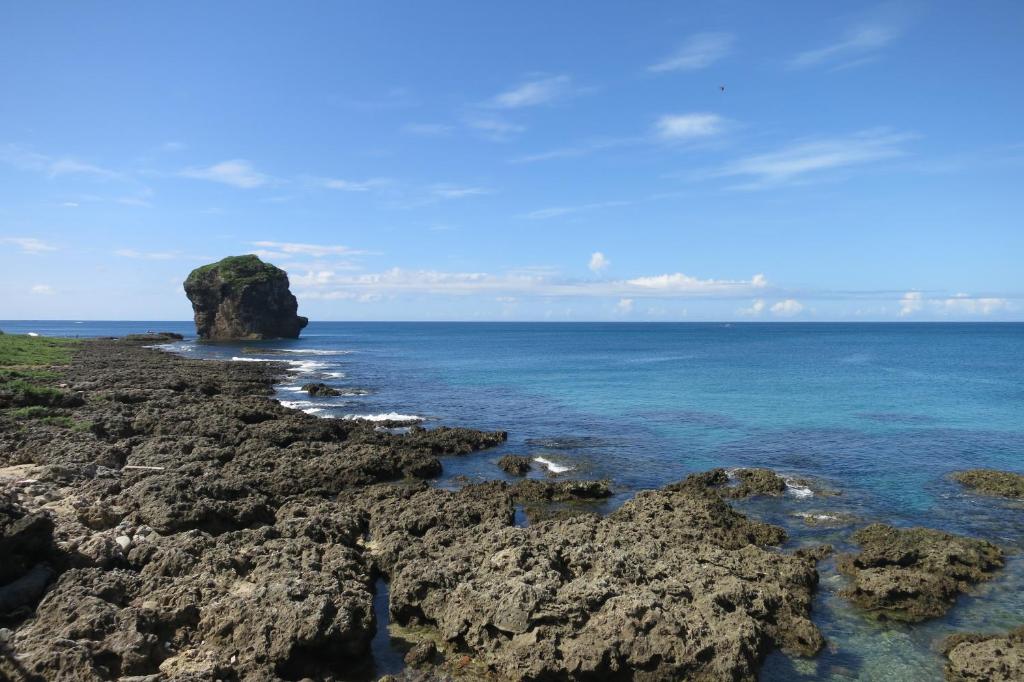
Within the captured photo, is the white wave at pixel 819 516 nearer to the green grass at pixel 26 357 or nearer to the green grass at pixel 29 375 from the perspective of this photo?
the green grass at pixel 29 375

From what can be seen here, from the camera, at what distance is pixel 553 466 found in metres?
28.8

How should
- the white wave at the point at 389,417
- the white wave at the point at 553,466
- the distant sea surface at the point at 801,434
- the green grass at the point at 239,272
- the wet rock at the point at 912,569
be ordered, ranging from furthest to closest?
the green grass at the point at 239,272 → the white wave at the point at 389,417 → the white wave at the point at 553,466 → the wet rock at the point at 912,569 → the distant sea surface at the point at 801,434

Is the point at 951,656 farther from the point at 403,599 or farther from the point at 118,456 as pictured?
the point at 118,456

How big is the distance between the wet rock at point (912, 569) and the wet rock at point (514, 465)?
13.4m

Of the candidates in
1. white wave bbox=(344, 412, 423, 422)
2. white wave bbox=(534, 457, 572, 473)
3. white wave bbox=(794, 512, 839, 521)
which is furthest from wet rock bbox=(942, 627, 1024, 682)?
white wave bbox=(344, 412, 423, 422)

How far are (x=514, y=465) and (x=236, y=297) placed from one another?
119 meters

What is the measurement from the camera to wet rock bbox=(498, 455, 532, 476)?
27672 millimetres

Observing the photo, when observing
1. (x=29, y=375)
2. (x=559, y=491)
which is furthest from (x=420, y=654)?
(x=29, y=375)

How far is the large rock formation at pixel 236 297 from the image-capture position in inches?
5167

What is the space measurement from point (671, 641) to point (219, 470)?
17672mm

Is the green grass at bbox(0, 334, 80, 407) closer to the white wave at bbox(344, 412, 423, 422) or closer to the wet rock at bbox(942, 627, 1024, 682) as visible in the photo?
the white wave at bbox(344, 412, 423, 422)

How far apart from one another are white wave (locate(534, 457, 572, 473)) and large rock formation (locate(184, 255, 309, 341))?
4590 inches

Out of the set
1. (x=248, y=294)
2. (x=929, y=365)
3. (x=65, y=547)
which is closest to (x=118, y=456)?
(x=65, y=547)

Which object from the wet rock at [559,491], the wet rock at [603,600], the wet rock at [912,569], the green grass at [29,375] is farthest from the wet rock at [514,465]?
the green grass at [29,375]
